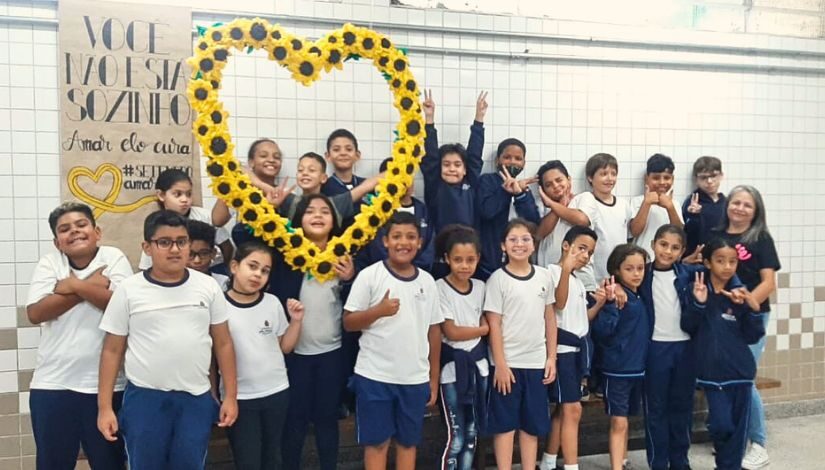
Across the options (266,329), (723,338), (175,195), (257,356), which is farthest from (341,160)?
Answer: (723,338)

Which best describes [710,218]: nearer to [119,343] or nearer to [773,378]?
[773,378]

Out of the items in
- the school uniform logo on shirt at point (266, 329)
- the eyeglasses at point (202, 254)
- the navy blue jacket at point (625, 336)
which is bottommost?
the navy blue jacket at point (625, 336)

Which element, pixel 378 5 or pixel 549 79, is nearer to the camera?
pixel 378 5

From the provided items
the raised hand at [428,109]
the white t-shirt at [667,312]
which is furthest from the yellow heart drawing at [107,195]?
the white t-shirt at [667,312]

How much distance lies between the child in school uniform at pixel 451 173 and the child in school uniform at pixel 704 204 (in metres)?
1.50

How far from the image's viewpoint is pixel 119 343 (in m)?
2.62

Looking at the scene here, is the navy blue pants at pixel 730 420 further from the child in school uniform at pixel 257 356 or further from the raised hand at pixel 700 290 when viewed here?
the child in school uniform at pixel 257 356

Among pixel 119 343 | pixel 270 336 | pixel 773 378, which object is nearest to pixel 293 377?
pixel 270 336

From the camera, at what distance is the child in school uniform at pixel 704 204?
13.7ft

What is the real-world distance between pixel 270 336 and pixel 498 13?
2.53 meters

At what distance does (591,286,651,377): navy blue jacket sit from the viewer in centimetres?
348

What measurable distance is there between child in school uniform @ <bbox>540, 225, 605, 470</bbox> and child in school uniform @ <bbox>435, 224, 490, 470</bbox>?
43 centimetres

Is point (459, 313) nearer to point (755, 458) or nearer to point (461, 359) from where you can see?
point (461, 359)

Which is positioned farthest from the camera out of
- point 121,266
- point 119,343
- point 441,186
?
point 441,186
